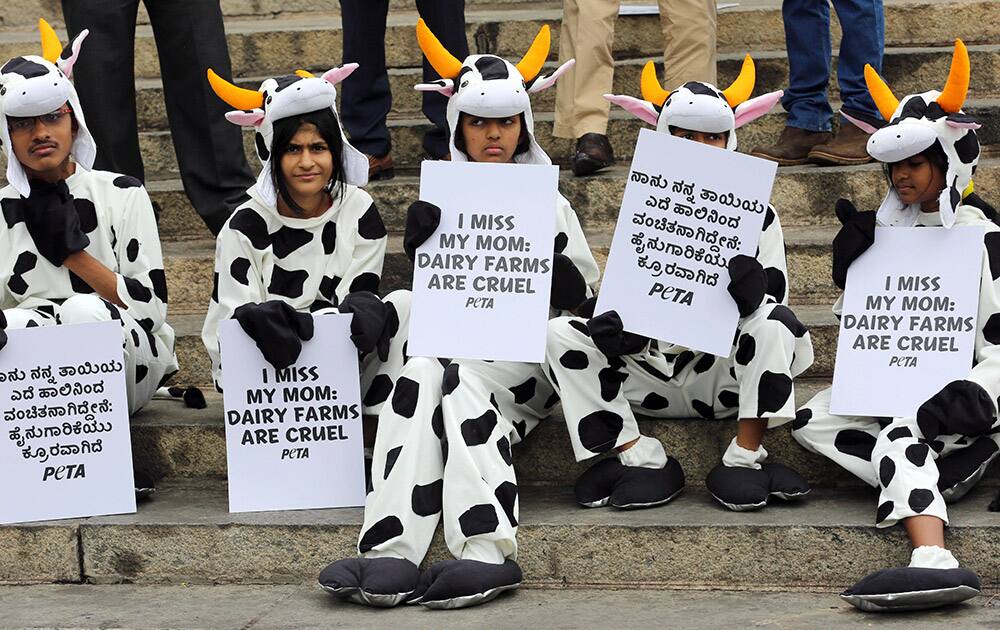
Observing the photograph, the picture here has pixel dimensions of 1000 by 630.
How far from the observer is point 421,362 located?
445cm

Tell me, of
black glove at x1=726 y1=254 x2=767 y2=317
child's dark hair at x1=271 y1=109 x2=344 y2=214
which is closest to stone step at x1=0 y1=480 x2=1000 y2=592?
black glove at x1=726 y1=254 x2=767 y2=317

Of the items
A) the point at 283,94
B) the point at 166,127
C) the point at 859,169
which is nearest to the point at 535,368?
the point at 283,94

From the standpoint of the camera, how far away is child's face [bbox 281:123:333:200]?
4.75 m

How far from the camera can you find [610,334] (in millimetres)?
4457

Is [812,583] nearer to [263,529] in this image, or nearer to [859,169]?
[263,529]

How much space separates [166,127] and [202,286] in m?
1.26

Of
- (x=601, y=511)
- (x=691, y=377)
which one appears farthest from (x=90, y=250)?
(x=691, y=377)

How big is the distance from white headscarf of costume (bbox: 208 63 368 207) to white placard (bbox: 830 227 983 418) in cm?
161

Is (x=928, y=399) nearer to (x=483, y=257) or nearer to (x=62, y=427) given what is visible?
(x=483, y=257)

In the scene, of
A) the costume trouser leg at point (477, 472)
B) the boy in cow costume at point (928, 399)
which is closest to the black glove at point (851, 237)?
the boy in cow costume at point (928, 399)

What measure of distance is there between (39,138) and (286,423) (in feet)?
3.99

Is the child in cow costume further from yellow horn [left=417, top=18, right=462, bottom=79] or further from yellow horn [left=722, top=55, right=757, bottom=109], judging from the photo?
yellow horn [left=722, top=55, right=757, bottom=109]

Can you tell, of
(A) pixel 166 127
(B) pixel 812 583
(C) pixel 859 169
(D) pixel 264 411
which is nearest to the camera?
(B) pixel 812 583

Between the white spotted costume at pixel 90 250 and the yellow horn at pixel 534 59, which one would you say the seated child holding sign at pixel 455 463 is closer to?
the yellow horn at pixel 534 59
